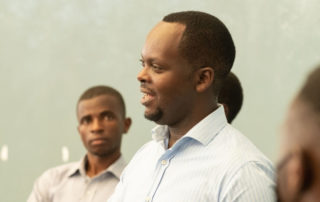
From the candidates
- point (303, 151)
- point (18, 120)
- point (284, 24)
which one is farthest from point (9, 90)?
point (303, 151)

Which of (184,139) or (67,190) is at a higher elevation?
(184,139)

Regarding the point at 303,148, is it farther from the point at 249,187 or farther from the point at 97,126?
the point at 97,126

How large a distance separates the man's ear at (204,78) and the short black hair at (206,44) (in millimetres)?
11

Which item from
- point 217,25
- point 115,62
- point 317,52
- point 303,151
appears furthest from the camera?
point 115,62

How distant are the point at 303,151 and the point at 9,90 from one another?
2.68 meters

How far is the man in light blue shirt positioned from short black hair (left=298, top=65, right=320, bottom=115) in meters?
0.71

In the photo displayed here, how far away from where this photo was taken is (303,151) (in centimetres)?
42

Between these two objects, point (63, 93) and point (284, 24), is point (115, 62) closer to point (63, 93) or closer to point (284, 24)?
point (63, 93)

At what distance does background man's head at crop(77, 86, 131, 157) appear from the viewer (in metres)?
2.23

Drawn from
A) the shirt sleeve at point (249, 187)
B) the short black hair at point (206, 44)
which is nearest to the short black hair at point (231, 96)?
the short black hair at point (206, 44)

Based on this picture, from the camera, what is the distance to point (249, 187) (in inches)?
42.8

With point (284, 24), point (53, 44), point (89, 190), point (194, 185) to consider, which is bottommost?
point (89, 190)

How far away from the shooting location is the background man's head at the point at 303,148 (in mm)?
416

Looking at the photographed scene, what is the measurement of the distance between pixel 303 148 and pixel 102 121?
1873mm
